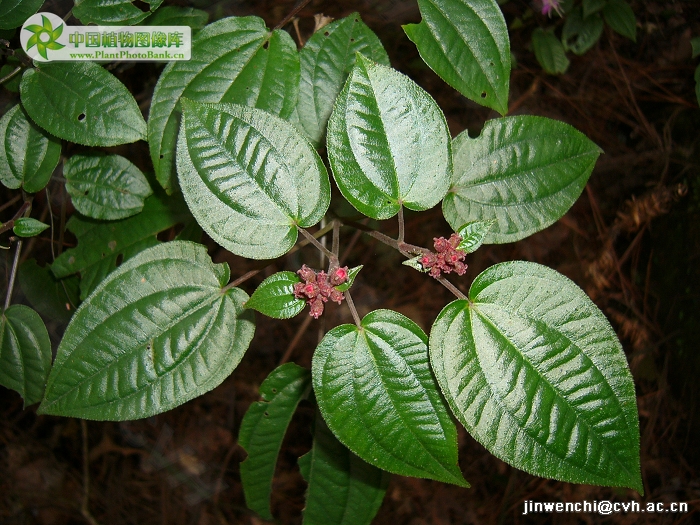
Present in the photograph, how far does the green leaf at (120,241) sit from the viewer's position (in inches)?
51.9

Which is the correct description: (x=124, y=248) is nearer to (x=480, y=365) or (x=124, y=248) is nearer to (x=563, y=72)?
(x=480, y=365)

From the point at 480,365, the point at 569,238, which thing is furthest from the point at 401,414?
the point at 569,238

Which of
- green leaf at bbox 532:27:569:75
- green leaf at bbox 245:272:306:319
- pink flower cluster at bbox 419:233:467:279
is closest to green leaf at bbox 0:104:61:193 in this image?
green leaf at bbox 245:272:306:319

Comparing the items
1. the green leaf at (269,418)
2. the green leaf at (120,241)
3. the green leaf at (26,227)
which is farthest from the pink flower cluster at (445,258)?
the green leaf at (26,227)

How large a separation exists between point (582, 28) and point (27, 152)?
195 cm

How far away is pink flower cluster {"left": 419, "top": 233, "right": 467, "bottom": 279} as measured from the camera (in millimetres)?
851

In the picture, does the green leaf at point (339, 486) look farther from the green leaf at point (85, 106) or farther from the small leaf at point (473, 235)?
the green leaf at point (85, 106)

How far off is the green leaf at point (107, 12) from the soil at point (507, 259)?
1.10 metres

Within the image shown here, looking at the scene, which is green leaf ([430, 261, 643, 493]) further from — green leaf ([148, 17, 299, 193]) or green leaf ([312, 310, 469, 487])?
green leaf ([148, 17, 299, 193])

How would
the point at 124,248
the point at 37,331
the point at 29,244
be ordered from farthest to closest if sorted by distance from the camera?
1. the point at 29,244
2. the point at 124,248
3. the point at 37,331

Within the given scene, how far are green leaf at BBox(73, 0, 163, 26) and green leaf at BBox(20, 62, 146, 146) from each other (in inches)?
3.9

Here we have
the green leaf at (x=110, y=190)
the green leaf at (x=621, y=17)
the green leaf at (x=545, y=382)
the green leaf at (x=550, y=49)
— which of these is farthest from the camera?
the green leaf at (x=550, y=49)

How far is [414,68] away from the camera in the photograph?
6.81 ft

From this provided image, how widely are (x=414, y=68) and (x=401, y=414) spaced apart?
1.62 meters
